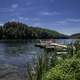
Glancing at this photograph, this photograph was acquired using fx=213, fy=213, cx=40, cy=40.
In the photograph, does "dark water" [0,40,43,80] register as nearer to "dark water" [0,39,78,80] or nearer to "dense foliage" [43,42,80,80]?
"dark water" [0,39,78,80]

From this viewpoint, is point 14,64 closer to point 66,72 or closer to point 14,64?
point 14,64

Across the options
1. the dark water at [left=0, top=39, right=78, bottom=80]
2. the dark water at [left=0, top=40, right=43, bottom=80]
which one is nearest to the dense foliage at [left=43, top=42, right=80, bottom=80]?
the dark water at [left=0, top=39, right=78, bottom=80]

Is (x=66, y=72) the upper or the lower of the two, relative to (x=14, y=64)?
upper

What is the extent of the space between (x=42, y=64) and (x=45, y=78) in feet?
1.84

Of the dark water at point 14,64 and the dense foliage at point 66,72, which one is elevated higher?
the dense foliage at point 66,72

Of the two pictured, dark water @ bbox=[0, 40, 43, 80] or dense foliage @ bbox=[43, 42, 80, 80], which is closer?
dense foliage @ bbox=[43, 42, 80, 80]

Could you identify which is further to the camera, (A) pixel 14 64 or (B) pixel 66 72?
(A) pixel 14 64

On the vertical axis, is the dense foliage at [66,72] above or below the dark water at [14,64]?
above

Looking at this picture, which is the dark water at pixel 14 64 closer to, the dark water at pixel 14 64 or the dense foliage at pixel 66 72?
the dark water at pixel 14 64

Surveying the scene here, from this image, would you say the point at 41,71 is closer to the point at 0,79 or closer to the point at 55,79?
the point at 55,79

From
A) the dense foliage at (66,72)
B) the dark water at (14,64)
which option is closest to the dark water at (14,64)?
the dark water at (14,64)

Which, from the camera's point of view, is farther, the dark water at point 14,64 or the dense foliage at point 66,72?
the dark water at point 14,64

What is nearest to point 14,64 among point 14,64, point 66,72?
point 14,64

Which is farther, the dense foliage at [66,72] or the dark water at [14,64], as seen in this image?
the dark water at [14,64]
